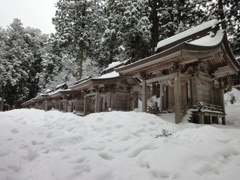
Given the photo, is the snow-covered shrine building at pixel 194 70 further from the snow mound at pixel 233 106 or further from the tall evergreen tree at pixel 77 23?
the tall evergreen tree at pixel 77 23

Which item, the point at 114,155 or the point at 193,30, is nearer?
the point at 114,155

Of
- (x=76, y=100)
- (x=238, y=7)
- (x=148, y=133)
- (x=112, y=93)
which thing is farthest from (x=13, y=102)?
(x=238, y=7)

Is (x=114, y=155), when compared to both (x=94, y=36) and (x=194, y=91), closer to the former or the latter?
(x=194, y=91)

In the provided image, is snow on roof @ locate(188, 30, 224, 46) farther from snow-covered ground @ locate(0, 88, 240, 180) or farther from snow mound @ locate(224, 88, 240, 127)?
snow-covered ground @ locate(0, 88, 240, 180)

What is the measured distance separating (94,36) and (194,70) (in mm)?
21358

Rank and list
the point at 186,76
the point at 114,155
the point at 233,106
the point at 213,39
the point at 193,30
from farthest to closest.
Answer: the point at 233,106
the point at 193,30
the point at 186,76
the point at 213,39
the point at 114,155

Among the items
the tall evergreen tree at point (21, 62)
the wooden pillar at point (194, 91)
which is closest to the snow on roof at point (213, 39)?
the wooden pillar at point (194, 91)

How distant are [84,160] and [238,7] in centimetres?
2038

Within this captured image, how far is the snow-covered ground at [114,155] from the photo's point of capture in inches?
124

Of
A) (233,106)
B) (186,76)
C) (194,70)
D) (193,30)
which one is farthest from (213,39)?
(233,106)

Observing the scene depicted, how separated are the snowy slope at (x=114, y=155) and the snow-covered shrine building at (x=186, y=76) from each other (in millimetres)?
4669

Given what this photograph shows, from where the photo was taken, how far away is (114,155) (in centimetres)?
405

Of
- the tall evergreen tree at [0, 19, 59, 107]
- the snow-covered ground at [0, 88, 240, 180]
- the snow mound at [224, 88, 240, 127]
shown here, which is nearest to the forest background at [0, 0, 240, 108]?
the tall evergreen tree at [0, 19, 59, 107]

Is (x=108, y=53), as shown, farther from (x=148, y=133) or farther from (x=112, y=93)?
(x=148, y=133)
